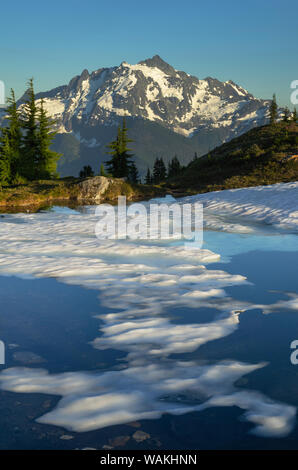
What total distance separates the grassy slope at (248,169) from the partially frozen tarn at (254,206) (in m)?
7.46

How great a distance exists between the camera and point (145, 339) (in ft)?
16.0

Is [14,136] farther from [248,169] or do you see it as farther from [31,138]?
[248,169]

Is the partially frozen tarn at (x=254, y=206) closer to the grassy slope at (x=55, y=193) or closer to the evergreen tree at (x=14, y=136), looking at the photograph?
the grassy slope at (x=55, y=193)

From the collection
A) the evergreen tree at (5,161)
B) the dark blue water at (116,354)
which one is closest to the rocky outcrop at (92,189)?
the evergreen tree at (5,161)

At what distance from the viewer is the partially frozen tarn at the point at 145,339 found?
336 cm

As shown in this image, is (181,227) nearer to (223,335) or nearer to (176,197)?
→ (223,335)

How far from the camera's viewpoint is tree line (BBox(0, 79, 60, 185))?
3438cm

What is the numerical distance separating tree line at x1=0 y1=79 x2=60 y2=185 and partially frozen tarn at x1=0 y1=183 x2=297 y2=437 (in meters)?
26.3

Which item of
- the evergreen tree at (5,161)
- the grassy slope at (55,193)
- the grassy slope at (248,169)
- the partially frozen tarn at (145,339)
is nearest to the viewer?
the partially frozen tarn at (145,339)

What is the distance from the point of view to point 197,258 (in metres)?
9.41

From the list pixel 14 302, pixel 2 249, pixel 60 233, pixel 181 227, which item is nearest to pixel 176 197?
pixel 181 227

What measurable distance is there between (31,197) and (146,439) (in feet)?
83.1

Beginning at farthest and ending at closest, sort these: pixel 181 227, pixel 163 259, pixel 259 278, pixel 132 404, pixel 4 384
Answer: pixel 181 227 < pixel 163 259 < pixel 259 278 < pixel 4 384 < pixel 132 404

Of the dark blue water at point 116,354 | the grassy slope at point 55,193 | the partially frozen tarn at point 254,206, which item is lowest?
the dark blue water at point 116,354
